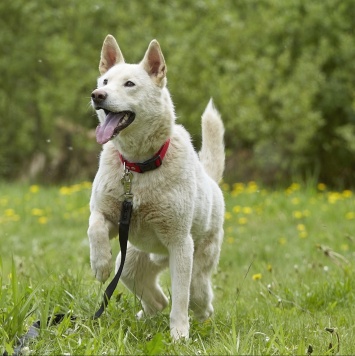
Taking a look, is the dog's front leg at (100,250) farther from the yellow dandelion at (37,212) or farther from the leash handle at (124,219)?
the yellow dandelion at (37,212)

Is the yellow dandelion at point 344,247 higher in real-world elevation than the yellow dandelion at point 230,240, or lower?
higher

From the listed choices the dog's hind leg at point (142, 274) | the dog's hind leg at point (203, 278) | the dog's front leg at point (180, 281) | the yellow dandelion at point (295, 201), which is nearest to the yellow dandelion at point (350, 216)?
the yellow dandelion at point (295, 201)

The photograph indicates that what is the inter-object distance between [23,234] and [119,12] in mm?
6313

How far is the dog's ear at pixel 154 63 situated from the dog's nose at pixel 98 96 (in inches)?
15.8

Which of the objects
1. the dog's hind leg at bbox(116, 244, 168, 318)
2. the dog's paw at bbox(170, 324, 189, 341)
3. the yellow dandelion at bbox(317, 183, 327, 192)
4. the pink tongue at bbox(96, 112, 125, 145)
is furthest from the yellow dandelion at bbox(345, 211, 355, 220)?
the pink tongue at bbox(96, 112, 125, 145)

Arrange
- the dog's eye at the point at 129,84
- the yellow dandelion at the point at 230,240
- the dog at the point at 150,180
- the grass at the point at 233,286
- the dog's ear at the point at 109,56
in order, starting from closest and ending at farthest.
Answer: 1. the grass at the point at 233,286
2. the dog at the point at 150,180
3. the dog's eye at the point at 129,84
4. the dog's ear at the point at 109,56
5. the yellow dandelion at the point at 230,240

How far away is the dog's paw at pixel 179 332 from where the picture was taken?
3.52m

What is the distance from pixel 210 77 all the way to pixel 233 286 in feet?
24.8

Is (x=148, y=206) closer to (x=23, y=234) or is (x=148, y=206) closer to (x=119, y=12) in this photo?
(x=23, y=234)

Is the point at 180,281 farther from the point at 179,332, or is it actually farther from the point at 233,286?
the point at 233,286

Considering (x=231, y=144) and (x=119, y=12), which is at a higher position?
(x=119, y=12)

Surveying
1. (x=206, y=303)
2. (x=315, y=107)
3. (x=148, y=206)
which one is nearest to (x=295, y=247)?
(x=206, y=303)

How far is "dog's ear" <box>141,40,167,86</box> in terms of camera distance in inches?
153

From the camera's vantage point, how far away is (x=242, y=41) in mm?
12484
